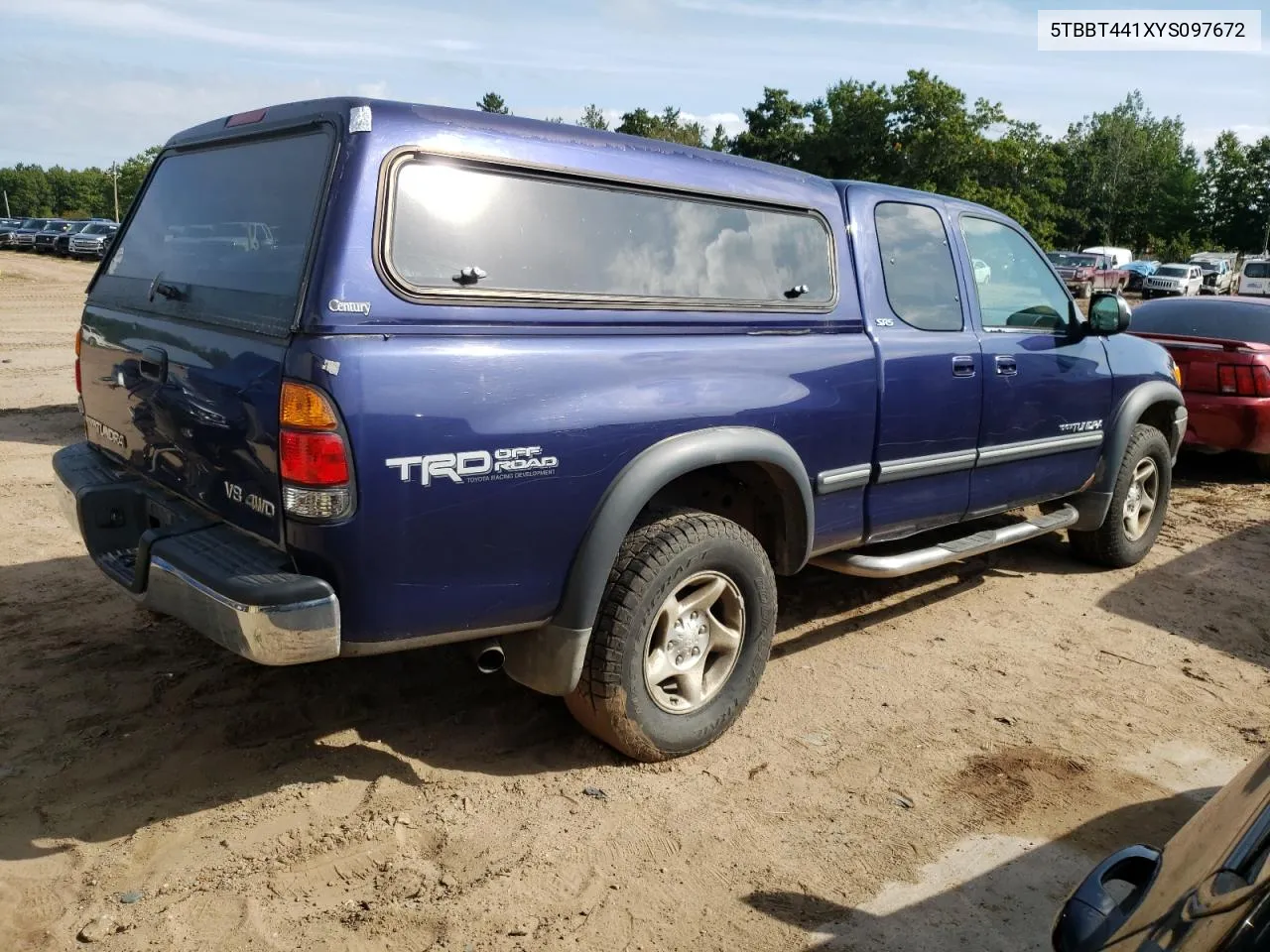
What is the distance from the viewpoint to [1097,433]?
5469mm

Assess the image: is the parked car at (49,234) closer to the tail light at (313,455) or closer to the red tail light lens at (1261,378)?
the red tail light lens at (1261,378)

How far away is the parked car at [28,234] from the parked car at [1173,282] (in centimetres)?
4124

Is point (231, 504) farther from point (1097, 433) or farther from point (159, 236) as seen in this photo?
point (1097, 433)

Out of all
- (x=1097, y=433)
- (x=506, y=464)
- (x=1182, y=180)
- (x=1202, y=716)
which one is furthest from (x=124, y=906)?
(x=1182, y=180)

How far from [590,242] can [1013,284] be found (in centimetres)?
270

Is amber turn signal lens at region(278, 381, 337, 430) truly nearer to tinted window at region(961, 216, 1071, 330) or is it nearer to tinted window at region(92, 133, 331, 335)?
tinted window at region(92, 133, 331, 335)

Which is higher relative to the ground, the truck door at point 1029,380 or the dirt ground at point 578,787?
the truck door at point 1029,380

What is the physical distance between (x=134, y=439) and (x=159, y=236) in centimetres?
80

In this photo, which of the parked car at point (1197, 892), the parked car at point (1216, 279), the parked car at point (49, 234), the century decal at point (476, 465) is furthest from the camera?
the parked car at point (1216, 279)

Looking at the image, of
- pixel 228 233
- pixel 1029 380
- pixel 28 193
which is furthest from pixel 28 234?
pixel 28 193

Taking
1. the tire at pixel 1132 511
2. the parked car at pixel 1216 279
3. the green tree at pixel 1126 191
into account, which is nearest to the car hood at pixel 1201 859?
the tire at pixel 1132 511

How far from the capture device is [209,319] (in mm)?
3105

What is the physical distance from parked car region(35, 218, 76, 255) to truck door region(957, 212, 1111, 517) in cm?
4082

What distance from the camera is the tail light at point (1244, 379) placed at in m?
7.91
